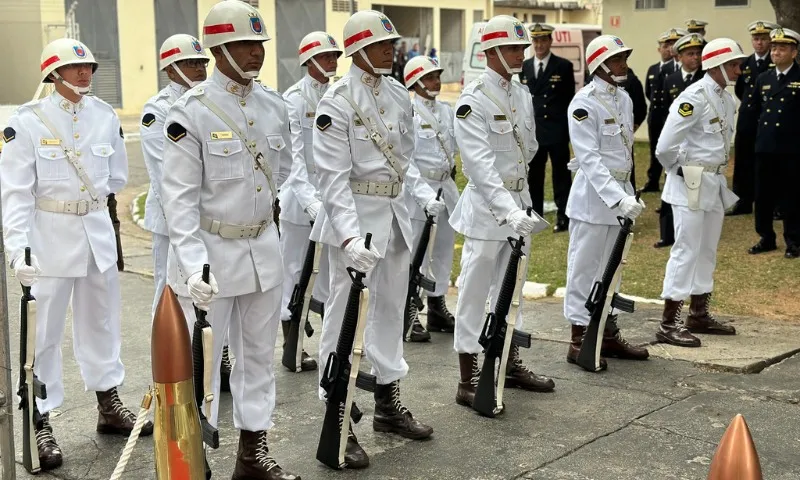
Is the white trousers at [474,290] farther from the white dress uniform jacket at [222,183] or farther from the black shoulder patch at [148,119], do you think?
the black shoulder patch at [148,119]

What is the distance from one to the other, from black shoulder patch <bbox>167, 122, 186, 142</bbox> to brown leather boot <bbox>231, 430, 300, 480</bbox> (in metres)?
1.43

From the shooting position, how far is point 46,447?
537cm

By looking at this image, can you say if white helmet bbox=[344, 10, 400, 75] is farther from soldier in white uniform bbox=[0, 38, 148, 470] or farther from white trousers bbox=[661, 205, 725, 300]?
white trousers bbox=[661, 205, 725, 300]

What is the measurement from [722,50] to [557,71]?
4.84 meters

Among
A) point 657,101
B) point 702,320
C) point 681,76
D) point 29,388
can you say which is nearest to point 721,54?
point 702,320

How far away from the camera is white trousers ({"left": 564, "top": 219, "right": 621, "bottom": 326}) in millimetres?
7133

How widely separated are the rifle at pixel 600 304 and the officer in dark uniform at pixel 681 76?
3768 mm

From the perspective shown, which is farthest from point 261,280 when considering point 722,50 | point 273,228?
point 722,50

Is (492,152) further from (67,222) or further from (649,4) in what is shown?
(649,4)

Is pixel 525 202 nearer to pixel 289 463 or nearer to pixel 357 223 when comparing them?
pixel 357 223

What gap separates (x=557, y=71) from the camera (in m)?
12.3

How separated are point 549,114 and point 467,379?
6.58 meters

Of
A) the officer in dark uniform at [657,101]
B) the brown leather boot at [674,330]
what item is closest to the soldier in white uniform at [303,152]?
the brown leather boot at [674,330]

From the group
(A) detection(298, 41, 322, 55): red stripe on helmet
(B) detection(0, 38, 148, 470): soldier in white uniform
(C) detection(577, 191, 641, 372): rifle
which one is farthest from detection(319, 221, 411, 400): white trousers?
(A) detection(298, 41, 322, 55): red stripe on helmet
